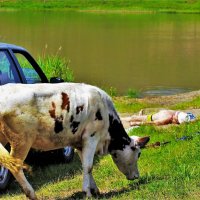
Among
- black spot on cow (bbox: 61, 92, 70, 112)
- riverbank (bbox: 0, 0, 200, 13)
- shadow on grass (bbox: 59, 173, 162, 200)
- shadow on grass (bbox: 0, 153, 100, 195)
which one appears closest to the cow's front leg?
shadow on grass (bbox: 59, 173, 162, 200)

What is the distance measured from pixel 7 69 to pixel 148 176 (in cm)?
278

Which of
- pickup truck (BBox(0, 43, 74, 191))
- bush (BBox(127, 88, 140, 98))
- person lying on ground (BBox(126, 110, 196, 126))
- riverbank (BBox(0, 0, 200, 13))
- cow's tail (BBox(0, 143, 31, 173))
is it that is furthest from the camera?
riverbank (BBox(0, 0, 200, 13))

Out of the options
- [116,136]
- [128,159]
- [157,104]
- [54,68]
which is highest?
[116,136]

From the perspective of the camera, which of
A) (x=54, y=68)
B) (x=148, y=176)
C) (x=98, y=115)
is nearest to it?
(x=98, y=115)

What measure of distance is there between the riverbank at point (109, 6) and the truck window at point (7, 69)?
87.7 m

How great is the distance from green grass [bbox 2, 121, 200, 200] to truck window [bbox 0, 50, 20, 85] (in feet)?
5.45

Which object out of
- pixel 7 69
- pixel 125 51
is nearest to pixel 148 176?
pixel 7 69

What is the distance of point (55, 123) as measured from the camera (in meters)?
8.48

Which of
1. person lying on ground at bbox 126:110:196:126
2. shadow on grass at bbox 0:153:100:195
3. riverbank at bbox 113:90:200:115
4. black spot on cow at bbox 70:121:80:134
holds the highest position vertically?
black spot on cow at bbox 70:121:80:134

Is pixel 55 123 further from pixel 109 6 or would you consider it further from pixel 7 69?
pixel 109 6

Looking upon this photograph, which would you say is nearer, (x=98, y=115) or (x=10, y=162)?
(x=10, y=162)

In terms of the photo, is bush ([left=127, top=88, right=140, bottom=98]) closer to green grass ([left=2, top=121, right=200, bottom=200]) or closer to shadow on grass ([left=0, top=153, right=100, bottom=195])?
green grass ([left=2, top=121, right=200, bottom=200])

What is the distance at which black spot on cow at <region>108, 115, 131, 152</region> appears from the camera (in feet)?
30.7

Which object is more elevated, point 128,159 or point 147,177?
point 128,159
